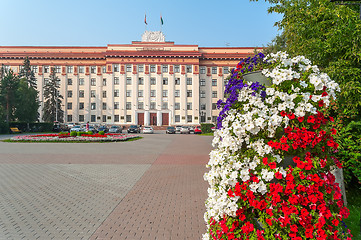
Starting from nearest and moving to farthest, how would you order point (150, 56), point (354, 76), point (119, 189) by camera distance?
point (354, 76), point (119, 189), point (150, 56)

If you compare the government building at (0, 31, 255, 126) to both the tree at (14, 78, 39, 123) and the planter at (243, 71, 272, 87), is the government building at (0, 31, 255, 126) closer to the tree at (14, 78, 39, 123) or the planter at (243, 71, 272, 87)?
the tree at (14, 78, 39, 123)

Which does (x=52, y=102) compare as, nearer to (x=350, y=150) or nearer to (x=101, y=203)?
(x=101, y=203)

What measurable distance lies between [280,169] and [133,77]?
65137 mm

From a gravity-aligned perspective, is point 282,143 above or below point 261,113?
below

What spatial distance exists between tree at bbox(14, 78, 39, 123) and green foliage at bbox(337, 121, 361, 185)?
5311 cm

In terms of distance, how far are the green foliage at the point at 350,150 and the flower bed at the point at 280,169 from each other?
3.20 m

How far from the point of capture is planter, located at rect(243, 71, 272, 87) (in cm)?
370

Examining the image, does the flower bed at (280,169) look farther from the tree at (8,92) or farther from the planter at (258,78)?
the tree at (8,92)

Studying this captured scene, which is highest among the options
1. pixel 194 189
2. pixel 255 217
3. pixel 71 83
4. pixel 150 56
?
pixel 150 56

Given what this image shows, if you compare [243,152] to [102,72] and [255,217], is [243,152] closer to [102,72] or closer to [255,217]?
[255,217]

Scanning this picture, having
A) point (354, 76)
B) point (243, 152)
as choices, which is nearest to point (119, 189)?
point (243, 152)

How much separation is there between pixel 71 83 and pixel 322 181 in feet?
237

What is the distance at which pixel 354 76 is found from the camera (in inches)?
251

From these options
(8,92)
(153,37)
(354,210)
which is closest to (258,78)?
(354,210)
